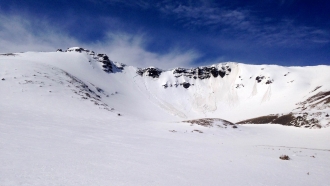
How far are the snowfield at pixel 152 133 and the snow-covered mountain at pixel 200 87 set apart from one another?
0.79 metres

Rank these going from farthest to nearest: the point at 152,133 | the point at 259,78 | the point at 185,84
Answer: the point at 185,84 → the point at 259,78 → the point at 152,133

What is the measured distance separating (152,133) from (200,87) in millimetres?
118224

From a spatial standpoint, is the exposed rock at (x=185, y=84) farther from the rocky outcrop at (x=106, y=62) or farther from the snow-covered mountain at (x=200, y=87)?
the rocky outcrop at (x=106, y=62)

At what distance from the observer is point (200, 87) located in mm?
142250

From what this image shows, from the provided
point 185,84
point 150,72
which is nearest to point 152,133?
point 185,84

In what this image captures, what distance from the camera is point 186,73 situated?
15250cm

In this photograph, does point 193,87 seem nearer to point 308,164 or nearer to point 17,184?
point 308,164

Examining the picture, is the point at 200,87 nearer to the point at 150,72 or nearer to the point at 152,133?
the point at 150,72

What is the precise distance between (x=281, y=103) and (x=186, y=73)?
68292mm

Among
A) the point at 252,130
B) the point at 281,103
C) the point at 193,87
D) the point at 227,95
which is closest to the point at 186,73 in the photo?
A: the point at 193,87

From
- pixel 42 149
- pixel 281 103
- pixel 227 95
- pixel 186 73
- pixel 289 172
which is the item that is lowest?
pixel 289 172

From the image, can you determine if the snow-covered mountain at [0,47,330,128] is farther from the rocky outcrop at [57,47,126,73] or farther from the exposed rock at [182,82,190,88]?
the exposed rock at [182,82,190,88]

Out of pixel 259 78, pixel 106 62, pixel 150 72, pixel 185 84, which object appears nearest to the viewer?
pixel 259 78

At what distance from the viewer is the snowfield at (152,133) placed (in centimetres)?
909
